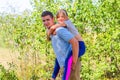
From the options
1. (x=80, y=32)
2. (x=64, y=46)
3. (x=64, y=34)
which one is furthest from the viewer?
(x=80, y=32)

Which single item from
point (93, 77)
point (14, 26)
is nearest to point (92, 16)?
point (93, 77)

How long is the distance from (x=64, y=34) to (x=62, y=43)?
12 centimetres

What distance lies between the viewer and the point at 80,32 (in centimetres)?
685

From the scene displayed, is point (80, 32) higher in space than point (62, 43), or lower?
lower

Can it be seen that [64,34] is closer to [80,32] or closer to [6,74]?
[80,32]

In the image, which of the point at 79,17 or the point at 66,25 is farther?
the point at 79,17

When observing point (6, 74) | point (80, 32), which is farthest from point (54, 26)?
point (6, 74)

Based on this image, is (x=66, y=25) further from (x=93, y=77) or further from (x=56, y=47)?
(x=93, y=77)

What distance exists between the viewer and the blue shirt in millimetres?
3265

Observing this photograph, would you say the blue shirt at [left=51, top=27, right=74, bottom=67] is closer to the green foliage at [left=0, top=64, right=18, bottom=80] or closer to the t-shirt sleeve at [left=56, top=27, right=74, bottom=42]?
the t-shirt sleeve at [left=56, top=27, right=74, bottom=42]

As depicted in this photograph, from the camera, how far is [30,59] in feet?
25.2

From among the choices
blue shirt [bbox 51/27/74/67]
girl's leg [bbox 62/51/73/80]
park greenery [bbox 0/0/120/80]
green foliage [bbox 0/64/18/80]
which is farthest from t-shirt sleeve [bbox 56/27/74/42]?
green foliage [bbox 0/64/18/80]

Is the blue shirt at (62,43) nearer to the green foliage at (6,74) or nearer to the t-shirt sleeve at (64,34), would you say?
the t-shirt sleeve at (64,34)

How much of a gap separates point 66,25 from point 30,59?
438 centimetres
